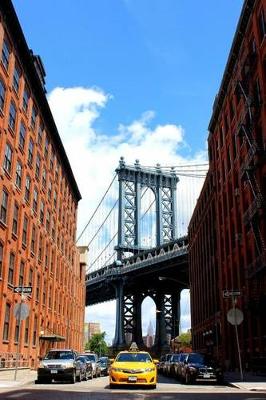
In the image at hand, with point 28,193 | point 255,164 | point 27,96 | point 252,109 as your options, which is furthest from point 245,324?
point 27,96

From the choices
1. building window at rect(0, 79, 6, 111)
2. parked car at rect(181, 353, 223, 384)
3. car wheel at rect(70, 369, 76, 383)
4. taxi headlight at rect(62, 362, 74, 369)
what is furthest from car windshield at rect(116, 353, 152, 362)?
building window at rect(0, 79, 6, 111)

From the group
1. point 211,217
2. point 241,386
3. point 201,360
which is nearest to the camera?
point 241,386

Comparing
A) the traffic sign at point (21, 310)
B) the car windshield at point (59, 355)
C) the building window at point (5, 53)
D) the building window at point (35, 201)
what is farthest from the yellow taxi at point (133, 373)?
the building window at point (35, 201)

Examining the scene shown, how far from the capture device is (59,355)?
2577 centimetres

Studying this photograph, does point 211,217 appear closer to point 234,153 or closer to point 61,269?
point 234,153

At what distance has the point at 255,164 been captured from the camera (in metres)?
34.3

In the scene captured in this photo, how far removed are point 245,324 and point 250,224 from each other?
7.51 meters

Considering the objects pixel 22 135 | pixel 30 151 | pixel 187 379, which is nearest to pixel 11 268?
pixel 22 135

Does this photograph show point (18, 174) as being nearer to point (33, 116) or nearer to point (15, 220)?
point (15, 220)

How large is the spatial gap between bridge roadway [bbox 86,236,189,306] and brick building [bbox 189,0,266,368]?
29623mm

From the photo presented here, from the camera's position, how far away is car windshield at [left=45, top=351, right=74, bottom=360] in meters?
25.5

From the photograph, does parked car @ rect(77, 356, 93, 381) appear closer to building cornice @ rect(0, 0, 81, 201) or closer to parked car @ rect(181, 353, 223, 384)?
parked car @ rect(181, 353, 223, 384)

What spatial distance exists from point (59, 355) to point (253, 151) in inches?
714

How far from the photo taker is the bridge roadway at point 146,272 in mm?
93562
